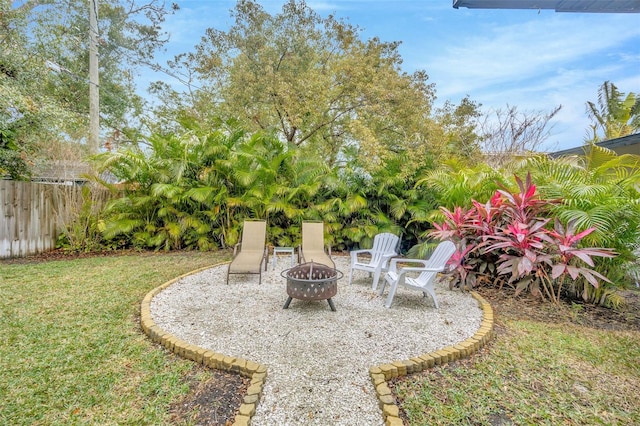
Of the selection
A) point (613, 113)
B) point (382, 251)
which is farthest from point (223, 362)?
point (613, 113)

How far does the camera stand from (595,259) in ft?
14.4

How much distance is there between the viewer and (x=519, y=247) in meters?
4.52

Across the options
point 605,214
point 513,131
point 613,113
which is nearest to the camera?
point 605,214

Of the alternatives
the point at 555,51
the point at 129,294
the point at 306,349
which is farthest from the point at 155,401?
the point at 555,51

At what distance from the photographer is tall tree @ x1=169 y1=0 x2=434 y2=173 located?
8.02 metres

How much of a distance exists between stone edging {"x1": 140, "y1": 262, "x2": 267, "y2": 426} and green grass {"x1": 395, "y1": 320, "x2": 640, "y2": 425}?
108 centimetres

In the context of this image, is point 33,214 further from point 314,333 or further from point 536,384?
point 536,384

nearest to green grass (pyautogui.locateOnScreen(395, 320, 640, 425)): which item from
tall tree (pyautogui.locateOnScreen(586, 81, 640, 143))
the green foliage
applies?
the green foliage

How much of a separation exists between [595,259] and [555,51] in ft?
25.5

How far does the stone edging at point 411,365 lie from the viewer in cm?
218

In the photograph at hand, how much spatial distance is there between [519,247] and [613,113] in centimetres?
1480

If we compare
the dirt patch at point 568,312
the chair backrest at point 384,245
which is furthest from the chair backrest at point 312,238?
the dirt patch at point 568,312

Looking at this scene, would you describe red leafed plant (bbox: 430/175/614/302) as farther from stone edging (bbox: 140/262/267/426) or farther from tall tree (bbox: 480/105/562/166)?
tall tree (bbox: 480/105/562/166)

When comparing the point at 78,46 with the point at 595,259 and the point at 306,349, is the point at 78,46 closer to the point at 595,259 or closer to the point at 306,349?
the point at 306,349
